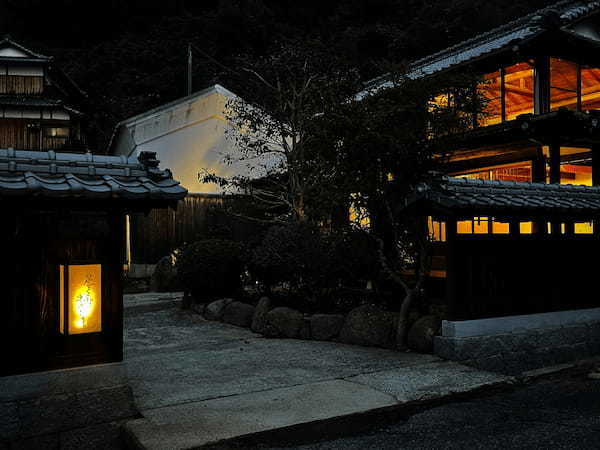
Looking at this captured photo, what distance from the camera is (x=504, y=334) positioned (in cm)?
855

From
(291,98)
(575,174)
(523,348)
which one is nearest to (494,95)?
(575,174)

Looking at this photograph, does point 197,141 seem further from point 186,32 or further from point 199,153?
point 186,32

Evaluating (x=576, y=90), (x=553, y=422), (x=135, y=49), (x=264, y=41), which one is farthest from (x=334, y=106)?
(x=135, y=49)

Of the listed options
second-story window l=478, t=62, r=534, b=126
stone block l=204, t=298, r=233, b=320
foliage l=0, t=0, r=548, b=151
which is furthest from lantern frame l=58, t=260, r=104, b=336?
foliage l=0, t=0, r=548, b=151

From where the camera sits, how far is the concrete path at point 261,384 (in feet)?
17.7

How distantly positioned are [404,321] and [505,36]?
1255cm

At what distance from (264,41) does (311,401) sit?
36536mm

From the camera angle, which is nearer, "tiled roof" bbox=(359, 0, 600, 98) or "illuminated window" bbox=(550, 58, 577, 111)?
"tiled roof" bbox=(359, 0, 600, 98)

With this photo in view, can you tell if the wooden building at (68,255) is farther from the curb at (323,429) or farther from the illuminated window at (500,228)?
the illuminated window at (500,228)

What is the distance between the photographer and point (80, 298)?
561 centimetres

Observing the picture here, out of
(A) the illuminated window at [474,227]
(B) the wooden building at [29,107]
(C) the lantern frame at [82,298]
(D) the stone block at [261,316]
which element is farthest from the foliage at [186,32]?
(C) the lantern frame at [82,298]

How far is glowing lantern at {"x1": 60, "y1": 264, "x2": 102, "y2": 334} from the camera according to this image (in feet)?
18.2

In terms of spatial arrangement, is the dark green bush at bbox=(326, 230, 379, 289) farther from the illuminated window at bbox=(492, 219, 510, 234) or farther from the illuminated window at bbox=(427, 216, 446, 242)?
the illuminated window at bbox=(492, 219, 510, 234)

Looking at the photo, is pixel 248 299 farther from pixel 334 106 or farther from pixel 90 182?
pixel 90 182
